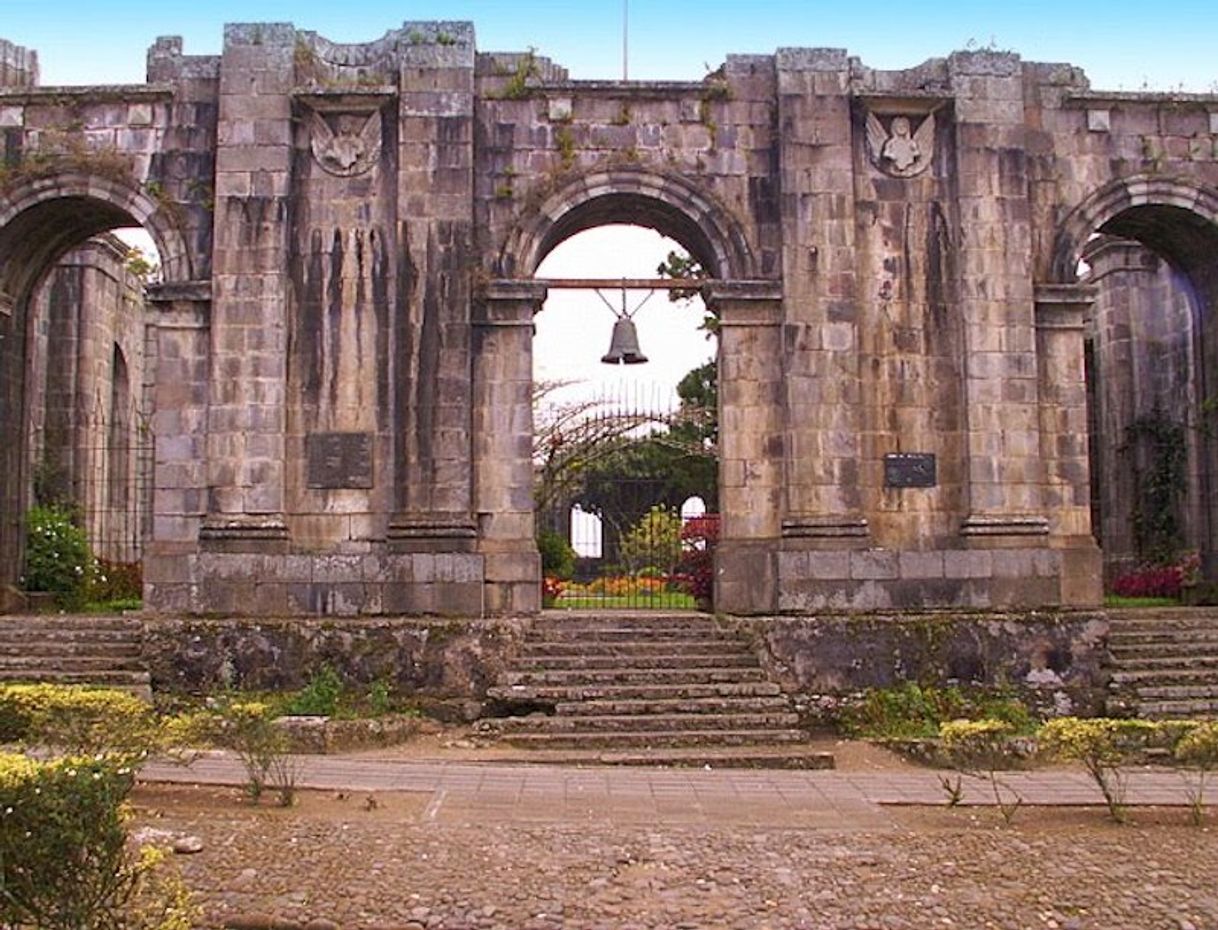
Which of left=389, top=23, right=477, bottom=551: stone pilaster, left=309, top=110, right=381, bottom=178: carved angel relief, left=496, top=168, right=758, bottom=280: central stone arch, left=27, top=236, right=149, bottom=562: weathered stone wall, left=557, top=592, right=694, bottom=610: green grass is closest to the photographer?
left=389, top=23, right=477, bottom=551: stone pilaster

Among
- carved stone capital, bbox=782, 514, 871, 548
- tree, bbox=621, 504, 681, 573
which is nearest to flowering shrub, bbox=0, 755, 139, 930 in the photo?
→ carved stone capital, bbox=782, 514, 871, 548

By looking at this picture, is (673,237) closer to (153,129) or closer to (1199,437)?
(153,129)

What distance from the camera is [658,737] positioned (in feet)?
38.4

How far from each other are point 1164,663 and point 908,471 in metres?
3.50

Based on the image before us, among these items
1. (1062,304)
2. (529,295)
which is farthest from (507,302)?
(1062,304)

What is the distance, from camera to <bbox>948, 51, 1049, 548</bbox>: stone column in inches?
554

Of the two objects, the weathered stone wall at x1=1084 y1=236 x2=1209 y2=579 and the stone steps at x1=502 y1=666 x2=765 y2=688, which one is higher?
the weathered stone wall at x1=1084 y1=236 x2=1209 y2=579

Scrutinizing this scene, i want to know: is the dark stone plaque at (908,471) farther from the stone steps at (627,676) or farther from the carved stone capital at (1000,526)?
the stone steps at (627,676)

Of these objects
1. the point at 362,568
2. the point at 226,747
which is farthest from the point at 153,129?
the point at 226,747

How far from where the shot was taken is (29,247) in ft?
51.6

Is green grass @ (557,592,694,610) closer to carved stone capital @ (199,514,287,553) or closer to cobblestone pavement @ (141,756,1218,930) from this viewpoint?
carved stone capital @ (199,514,287,553)

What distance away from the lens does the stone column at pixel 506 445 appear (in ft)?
45.7

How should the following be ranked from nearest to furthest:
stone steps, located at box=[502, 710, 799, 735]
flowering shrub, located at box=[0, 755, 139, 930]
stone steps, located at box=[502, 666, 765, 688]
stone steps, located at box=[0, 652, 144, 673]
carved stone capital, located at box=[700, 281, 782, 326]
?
flowering shrub, located at box=[0, 755, 139, 930] < stone steps, located at box=[502, 710, 799, 735] < stone steps, located at box=[502, 666, 765, 688] < stone steps, located at box=[0, 652, 144, 673] < carved stone capital, located at box=[700, 281, 782, 326]

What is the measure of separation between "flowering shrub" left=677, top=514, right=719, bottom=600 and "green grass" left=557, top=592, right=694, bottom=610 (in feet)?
1.00
